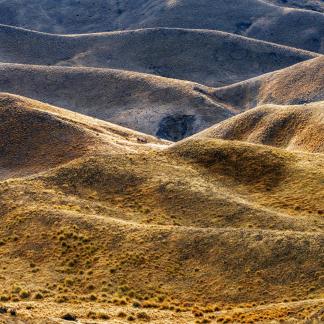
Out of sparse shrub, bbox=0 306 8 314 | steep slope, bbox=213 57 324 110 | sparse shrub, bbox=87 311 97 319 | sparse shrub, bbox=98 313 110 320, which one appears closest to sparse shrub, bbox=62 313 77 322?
sparse shrub, bbox=87 311 97 319

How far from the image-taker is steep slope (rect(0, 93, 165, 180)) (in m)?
81.4

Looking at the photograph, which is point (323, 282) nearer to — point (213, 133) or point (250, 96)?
point (213, 133)

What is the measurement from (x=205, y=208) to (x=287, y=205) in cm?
778

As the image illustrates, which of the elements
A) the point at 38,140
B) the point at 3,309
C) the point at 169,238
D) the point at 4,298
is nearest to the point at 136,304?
the point at 4,298

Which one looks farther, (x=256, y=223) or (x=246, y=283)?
(x=256, y=223)

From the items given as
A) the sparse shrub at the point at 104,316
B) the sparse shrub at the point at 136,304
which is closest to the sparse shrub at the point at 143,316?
the sparse shrub at the point at 104,316

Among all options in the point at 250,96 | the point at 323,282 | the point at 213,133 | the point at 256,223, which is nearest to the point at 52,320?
the point at 323,282

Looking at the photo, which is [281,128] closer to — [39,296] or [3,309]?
[39,296]

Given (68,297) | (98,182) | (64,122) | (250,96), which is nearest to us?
(68,297)

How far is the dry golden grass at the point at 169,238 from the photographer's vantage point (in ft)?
121

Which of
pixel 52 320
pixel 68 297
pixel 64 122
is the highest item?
pixel 52 320

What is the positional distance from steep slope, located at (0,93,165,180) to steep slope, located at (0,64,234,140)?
49033 mm

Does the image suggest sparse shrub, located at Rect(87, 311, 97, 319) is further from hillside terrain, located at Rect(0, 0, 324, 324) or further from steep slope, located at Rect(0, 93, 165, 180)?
steep slope, located at Rect(0, 93, 165, 180)

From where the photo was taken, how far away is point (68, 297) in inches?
1471
